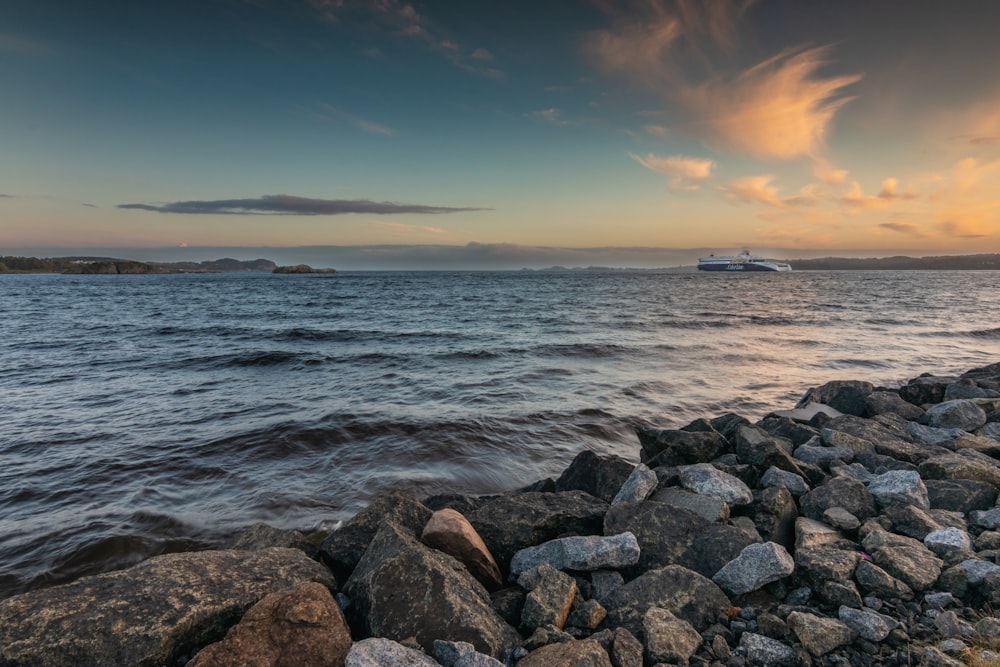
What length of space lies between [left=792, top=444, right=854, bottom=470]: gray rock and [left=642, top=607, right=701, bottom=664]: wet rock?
4679mm

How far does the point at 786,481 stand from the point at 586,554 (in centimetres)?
321

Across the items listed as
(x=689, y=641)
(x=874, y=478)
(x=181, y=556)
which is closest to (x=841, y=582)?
(x=689, y=641)

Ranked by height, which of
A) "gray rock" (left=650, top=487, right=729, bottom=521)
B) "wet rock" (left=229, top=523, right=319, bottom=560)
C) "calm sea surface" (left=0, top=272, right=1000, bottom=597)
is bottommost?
"calm sea surface" (left=0, top=272, right=1000, bottom=597)

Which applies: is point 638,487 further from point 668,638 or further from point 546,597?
point 668,638

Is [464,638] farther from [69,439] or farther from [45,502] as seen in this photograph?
[69,439]

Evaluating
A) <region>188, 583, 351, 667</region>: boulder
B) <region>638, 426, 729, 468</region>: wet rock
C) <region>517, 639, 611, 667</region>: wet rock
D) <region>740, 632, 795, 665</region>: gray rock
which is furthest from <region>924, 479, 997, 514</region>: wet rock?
<region>188, 583, 351, 667</region>: boulder

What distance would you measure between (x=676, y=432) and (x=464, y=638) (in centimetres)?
565

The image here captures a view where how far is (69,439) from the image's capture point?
395 inches

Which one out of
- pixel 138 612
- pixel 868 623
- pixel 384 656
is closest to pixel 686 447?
pixel 868 623

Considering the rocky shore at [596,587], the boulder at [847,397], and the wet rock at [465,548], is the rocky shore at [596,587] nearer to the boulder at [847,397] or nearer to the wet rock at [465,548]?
the wet rock at [465,548]

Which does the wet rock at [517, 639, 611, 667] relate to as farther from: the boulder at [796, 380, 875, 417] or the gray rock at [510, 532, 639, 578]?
the boulder at [796, 380, 875, 417]

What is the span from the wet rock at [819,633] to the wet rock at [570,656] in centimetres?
148

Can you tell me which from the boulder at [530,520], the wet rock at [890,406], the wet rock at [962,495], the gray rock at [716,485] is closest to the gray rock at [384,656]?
the boulder at [530,520]

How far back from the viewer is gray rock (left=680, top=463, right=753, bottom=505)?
5684 mm
